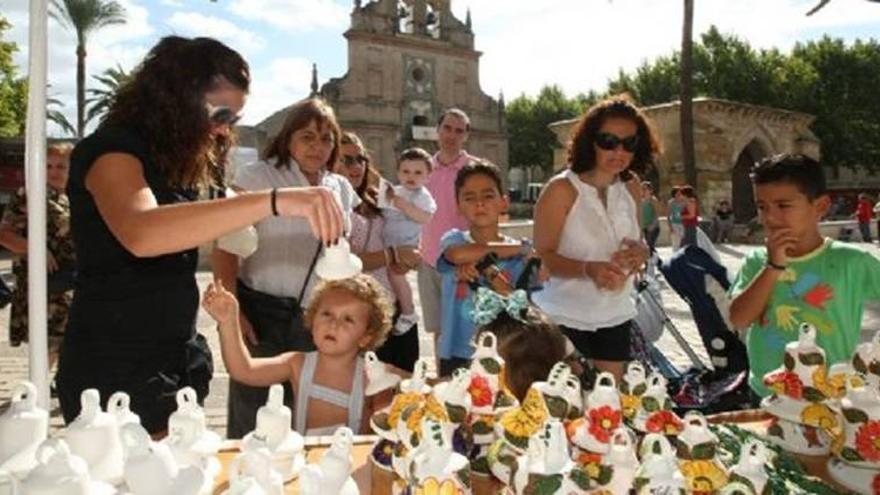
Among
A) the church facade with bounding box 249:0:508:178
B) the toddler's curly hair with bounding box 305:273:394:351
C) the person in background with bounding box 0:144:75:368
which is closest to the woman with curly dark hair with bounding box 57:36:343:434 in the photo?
the toddler's curly hair with bounding box 305:273:394:351

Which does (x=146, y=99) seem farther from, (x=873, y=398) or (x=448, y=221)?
(x=448, y=221)

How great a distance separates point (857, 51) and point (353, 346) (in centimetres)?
5064

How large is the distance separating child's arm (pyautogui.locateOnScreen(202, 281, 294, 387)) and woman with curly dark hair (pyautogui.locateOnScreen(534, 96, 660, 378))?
1149mm

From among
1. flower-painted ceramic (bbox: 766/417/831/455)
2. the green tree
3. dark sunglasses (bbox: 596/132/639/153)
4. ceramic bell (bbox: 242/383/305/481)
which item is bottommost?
flower-painted ceramic (bbox: 766/417/831/455)

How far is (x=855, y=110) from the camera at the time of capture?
43.8 metres

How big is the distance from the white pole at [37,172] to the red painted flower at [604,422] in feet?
3.68

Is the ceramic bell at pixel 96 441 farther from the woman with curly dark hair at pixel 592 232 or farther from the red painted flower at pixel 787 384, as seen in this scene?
the woman with curly dark hair at pixel 592 232

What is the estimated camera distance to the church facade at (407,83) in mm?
45594

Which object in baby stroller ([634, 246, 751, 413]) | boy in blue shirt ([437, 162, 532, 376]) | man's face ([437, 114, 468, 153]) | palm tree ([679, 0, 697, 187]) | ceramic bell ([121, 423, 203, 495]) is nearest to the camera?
ceramic bell ([121, 423, 203, 495])

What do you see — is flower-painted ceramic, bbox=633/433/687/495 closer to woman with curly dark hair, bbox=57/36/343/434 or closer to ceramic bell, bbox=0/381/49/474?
ceramic bell, bbox=0/381/49/474

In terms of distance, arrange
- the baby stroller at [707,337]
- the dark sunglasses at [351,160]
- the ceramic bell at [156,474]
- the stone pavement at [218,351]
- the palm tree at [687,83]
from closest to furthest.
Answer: the ceramic bell at [156,474], the baby stroller at [707,337], the dark sunglasses at [351,160], the stone pavement at [218,351], the palm tree at [687,83]

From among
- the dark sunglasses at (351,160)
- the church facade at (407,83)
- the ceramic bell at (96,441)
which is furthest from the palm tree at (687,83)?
the church facade at (407,83)

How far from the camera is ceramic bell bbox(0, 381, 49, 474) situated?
1.29 meters

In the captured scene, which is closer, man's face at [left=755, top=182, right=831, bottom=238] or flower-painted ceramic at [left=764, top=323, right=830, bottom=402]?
flower-painted ceramic at [left=764, top=323, right=830, bottom=402]
